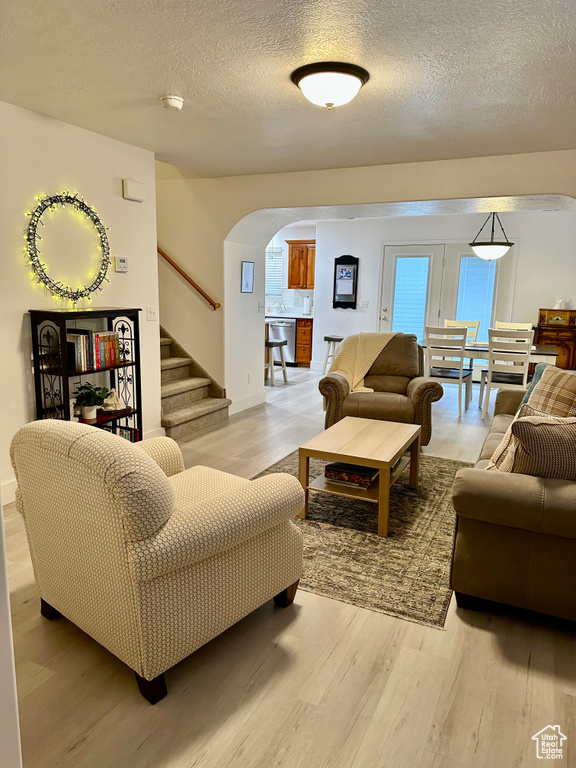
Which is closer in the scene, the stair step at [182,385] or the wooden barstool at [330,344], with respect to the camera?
the stair step at [182,385]

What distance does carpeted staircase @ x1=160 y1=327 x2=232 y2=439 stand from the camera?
16.1 feet

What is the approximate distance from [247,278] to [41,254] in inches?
104

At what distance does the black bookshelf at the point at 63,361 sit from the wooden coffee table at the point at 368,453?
4.87 ft

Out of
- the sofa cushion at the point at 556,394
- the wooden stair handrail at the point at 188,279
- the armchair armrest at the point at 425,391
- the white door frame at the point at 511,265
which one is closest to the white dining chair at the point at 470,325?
the white door frame at the point at 511,265

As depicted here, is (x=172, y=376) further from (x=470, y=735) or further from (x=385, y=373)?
(x=470, y=735)

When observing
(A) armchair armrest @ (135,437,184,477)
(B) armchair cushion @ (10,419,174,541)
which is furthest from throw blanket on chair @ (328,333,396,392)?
(B) armchair cushion @ (10,419,174,541)

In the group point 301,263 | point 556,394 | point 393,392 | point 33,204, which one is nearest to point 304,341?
point 301,263

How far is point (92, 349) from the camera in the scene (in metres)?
3.60

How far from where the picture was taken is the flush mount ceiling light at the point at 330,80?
253 cm

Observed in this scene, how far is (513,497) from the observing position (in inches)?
80.3

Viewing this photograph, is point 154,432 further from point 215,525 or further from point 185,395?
point 215,525

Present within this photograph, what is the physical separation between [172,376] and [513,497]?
13.4 ft

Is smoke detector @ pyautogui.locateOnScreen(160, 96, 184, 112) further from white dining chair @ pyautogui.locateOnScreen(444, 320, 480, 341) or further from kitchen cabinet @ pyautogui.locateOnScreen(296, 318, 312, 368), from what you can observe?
kitchen cabinet @ pyautogui.locateOnScreen(296, 318, 312, 368)

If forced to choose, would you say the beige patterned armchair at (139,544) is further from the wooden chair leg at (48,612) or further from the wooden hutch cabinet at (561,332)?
the wooden hutch cabinet at (561,332)
